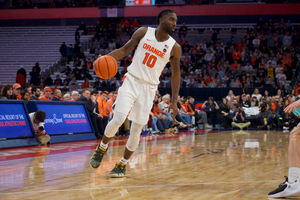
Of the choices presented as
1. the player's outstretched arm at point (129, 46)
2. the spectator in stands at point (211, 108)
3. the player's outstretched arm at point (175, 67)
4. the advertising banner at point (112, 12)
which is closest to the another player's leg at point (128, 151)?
the player's outstretched arm at point (175, 67)

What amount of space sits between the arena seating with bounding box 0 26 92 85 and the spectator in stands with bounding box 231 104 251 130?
1247cm

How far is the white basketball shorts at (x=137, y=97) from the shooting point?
13.6 ft

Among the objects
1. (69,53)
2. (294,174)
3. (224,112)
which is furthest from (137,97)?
(69,53)

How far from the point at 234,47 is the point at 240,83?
467cm

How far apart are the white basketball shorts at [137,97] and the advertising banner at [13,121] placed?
410 cm

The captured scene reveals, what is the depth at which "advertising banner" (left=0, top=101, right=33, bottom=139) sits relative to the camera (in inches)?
287

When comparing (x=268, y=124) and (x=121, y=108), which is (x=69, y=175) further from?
(x=268, y=124)

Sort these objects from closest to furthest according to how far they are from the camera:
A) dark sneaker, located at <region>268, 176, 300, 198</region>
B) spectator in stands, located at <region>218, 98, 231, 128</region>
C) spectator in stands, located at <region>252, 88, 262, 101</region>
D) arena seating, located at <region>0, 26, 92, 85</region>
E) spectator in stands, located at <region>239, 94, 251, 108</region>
A: dark sneaker, located at <region>268, 176, 300, 198</region> → spectator in stands, located at <region>218, 98, 231, 128</region> → spectator in stands, located at <region>239, 94, 251, 108</region> → spectator in stands, located at <region>252, 88, 262, 101</region> → arena seating, located at <region>0, 26, 92, 85</region>

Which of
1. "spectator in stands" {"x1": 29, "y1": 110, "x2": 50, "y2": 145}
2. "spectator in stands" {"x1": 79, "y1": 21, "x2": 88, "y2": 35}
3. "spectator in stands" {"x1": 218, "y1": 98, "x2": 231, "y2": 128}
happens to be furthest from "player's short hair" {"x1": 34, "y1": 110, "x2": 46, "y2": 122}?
"spectator in stands" {"x1": 79, "y1": 21, "x2": 88, "y2": 35}

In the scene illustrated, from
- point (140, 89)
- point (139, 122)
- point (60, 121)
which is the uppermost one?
point (140, 89)

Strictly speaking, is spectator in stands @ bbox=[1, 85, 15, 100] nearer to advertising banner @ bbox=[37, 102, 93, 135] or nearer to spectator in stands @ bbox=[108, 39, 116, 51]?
advertising banner @ bbox=[37, 102, 93, 135]

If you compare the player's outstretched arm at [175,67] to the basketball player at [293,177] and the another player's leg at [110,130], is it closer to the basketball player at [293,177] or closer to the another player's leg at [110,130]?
the another player's leg at [110,130]

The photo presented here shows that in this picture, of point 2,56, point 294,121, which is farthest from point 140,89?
point 2,56

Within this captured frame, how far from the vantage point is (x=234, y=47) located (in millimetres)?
21375
